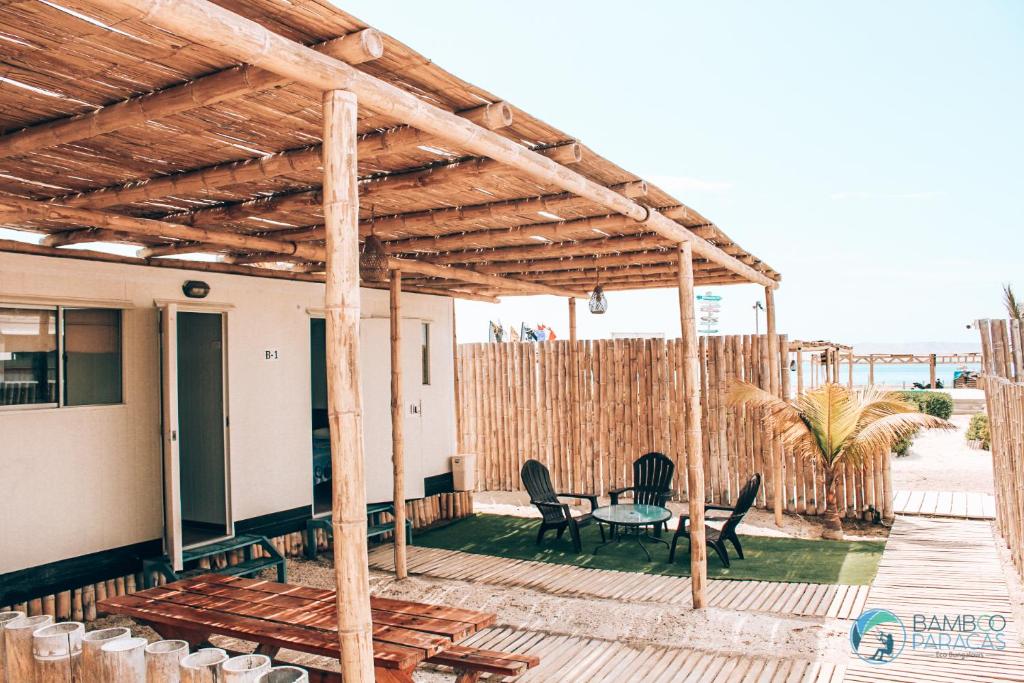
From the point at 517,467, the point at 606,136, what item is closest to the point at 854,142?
the point at 606,136

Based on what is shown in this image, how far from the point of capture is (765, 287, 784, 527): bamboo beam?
8.59 meters

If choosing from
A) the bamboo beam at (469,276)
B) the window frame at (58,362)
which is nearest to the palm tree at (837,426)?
the bamboo beam at (469,276)

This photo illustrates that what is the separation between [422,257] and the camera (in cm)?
753

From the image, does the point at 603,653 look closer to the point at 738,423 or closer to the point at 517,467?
the point at 738,423

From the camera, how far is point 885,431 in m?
7.64

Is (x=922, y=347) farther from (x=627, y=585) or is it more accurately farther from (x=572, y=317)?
(x=627, y=585)

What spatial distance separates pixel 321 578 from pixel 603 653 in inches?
126

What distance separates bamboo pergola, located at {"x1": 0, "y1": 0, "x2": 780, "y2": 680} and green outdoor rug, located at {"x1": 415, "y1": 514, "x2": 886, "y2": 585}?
135cm

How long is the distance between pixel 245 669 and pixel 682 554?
18.1 ft

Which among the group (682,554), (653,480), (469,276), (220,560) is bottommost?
(682,554)

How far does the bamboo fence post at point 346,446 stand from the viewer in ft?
8.82

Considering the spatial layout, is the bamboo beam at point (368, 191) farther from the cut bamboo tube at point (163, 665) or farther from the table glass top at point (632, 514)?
the table glass top at point (632, 514)

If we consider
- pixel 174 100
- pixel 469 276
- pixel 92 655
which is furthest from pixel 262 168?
pixel 469 276

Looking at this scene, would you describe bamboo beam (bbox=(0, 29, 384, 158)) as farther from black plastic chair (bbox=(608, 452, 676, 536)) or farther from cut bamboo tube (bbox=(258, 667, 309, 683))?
black plastic chair (bbox=(608, 452, 676, 536))
